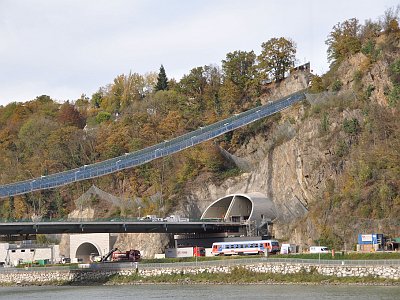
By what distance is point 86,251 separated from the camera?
359 ft

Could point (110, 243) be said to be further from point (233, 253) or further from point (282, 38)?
point (282, 38)

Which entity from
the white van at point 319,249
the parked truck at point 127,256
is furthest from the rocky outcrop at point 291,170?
the parked truck at point 127,256

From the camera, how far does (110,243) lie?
347ft

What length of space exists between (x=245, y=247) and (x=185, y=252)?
9.87m

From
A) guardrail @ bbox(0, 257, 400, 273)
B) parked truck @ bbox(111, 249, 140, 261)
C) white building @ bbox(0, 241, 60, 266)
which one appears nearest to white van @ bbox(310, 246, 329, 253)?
guardrail @ bbox(0, 257, 400, 273)

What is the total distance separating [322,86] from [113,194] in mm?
34898

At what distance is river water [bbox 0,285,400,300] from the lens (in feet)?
187

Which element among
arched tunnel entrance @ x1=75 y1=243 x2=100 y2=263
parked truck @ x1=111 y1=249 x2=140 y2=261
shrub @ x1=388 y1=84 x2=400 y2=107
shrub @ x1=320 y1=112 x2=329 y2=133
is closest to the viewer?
shrub @ x1=388 y1=84 x2=400 y2=107

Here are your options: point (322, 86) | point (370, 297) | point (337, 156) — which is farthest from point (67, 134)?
point (370, 297)

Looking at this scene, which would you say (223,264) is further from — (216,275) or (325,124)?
(325,124)

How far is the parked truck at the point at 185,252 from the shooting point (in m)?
88.4

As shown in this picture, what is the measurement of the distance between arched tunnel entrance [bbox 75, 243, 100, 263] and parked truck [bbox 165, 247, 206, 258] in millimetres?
17142

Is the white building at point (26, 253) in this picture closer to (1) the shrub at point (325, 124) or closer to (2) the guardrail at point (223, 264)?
(2) the guardrail at point (223, 264)

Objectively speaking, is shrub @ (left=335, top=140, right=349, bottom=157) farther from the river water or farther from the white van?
the river water
